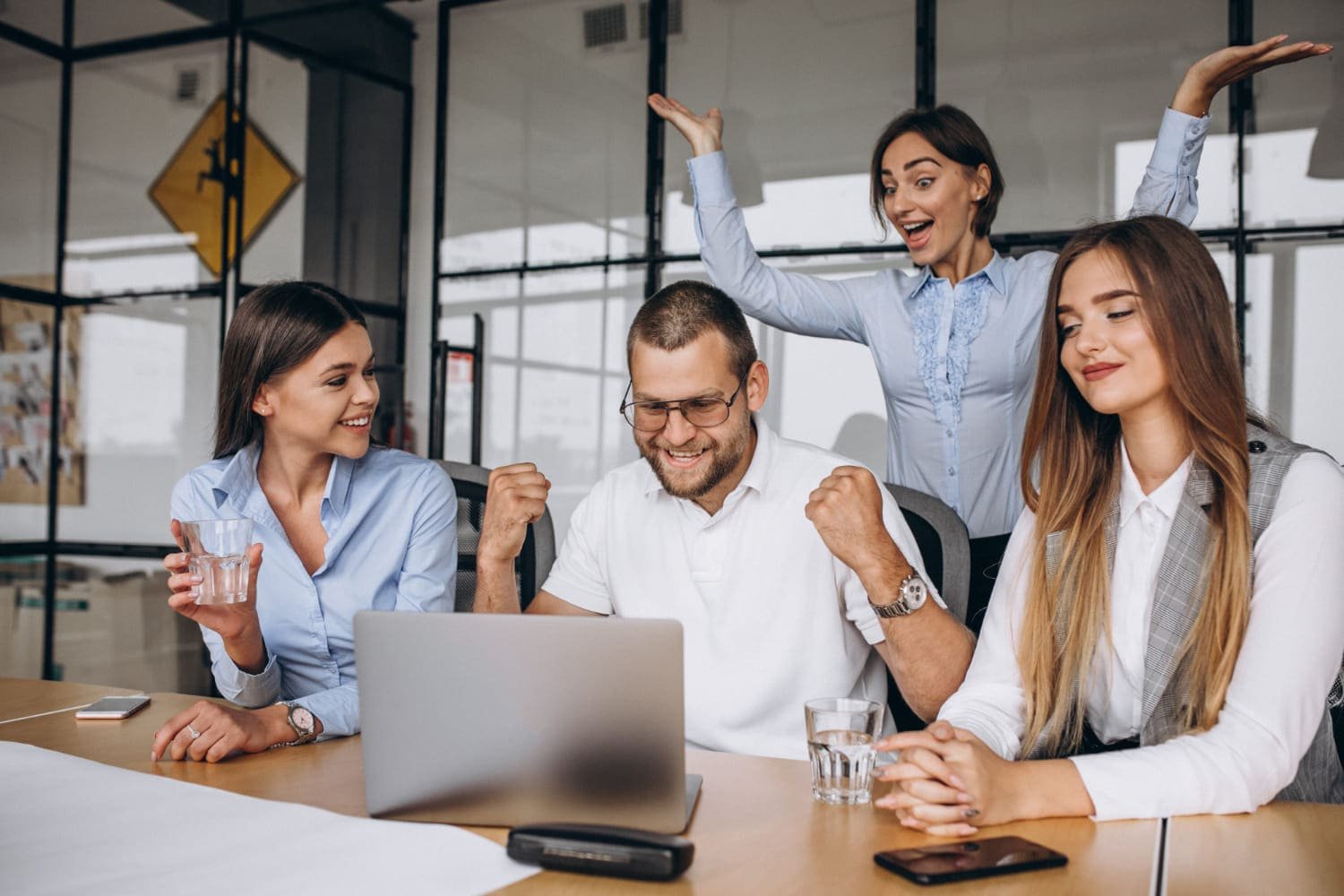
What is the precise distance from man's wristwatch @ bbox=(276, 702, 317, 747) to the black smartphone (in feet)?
2.69

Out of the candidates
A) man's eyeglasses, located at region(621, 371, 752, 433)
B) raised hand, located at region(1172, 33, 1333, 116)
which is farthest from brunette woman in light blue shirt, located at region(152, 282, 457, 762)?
raised hand, located at region(1172, 33, 1333, 116)

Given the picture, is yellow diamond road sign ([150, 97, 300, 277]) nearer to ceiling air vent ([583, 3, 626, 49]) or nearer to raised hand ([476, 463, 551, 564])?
ceiling air vent ([583, 3, 626, 49])

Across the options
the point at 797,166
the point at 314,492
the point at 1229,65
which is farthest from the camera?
the point at 797,166

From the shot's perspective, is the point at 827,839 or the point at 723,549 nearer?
the point at 827,839

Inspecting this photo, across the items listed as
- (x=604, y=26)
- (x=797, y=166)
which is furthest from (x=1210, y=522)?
(x=604, y=26)

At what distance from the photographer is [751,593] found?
175 cm

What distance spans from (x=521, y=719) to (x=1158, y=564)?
91 centimetres

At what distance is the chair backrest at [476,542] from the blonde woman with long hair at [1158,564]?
0.87 metres

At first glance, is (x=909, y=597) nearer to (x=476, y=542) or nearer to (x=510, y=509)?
(x=510, y=509)

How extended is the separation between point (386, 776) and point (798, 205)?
3.55m

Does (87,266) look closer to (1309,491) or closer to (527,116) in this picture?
(527,116)

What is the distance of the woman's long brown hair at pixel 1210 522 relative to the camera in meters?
1.33

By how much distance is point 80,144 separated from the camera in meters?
4.78

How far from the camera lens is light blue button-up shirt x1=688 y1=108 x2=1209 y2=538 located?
2445 mm
